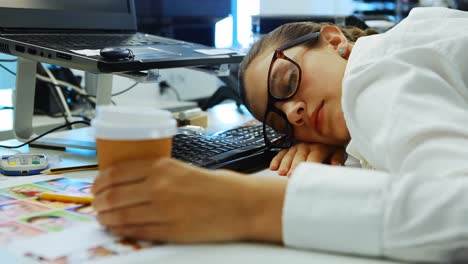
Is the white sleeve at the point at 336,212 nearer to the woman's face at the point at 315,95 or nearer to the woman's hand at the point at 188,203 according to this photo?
the woman's hand at the point at 188,203

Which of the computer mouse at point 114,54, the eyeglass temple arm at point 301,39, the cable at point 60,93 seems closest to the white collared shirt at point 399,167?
the eyeglass temple arm at point 301,39

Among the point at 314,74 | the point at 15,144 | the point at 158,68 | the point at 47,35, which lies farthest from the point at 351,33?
the point at 15,144

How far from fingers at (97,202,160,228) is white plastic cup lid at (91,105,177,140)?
8cm

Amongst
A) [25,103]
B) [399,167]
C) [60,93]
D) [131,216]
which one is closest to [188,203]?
[131,216]

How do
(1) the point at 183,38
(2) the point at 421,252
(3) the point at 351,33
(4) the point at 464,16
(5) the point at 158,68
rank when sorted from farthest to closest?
(1) the point at 183,38
(3) the point at 351,33
(5) the point at 158,68
(4) the point at 464,16
(2) the point at 421,252

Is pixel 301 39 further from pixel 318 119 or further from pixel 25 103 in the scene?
pixel 25 103

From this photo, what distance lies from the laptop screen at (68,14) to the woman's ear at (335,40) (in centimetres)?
62

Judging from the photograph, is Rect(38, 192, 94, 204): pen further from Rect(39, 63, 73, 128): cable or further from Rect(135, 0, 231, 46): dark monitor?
Rect(135, 0, 231, 46): dark monitor

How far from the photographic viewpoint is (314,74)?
3.13ft

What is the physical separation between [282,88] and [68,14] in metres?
0.65

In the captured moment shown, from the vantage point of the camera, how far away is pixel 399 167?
0.65 meters

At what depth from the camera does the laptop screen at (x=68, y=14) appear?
1.22 metres

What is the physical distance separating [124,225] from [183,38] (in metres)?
1.43

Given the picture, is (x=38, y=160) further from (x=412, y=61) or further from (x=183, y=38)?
(x=183, y=38)
